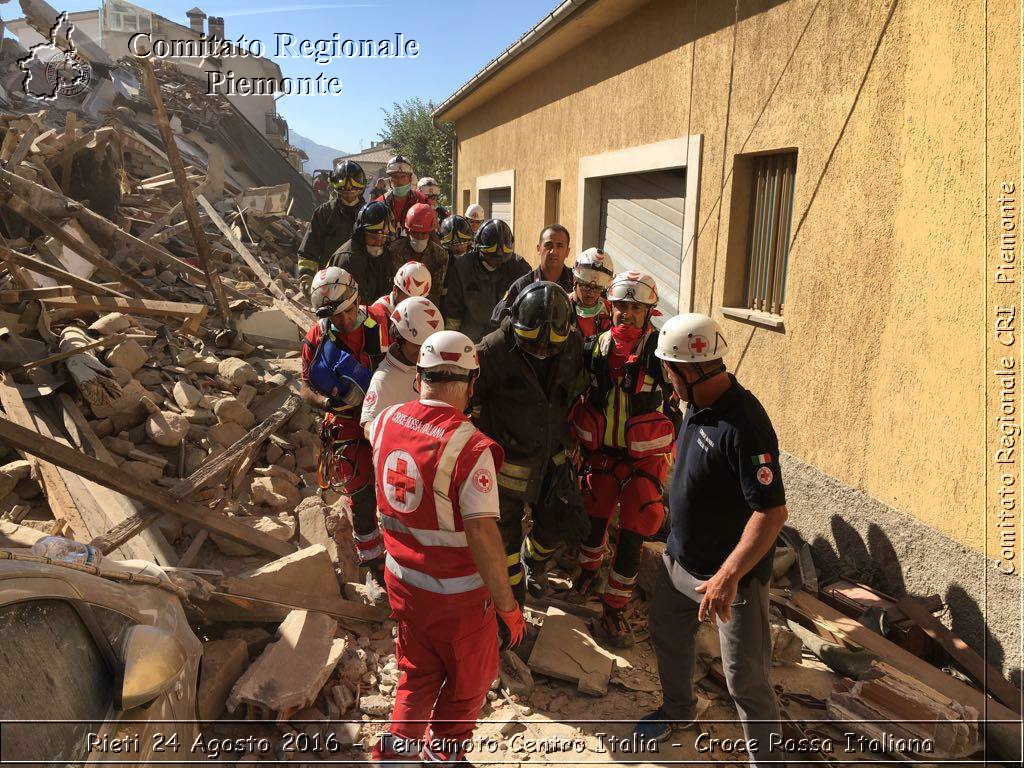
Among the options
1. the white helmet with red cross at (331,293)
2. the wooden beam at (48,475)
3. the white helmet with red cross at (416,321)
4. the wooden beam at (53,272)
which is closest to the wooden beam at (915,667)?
the white helmet with red cross at (416,321)

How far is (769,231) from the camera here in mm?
5910

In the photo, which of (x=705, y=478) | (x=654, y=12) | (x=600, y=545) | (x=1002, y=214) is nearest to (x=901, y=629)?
(x=600, y=545)

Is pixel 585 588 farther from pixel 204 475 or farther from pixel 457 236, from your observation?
pixel 457 236

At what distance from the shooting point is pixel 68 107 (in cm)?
2520

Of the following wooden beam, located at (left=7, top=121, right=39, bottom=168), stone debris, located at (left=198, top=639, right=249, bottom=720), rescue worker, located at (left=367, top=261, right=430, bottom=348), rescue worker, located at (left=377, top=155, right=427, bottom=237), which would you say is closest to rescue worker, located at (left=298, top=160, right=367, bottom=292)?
rescue worker, located at (left=377, top=155, right=427, bottom=237)

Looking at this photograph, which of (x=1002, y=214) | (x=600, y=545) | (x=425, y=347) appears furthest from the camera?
(x=600, y=545)

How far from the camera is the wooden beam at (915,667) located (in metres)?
3.47

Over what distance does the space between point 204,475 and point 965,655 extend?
18.0ft

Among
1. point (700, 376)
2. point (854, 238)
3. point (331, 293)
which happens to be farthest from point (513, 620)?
point (854, 238)

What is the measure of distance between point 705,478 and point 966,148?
261 cm

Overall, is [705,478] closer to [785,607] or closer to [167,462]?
[785,607]

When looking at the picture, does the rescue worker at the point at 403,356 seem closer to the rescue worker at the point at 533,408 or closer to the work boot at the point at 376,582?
the rescue worker at the point at 533,408

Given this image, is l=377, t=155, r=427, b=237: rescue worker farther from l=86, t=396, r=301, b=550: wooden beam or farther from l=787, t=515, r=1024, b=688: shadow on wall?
l=787, t=515, r=1024, b=688: shadow on wall

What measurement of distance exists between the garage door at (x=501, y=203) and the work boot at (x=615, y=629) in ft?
31.0
